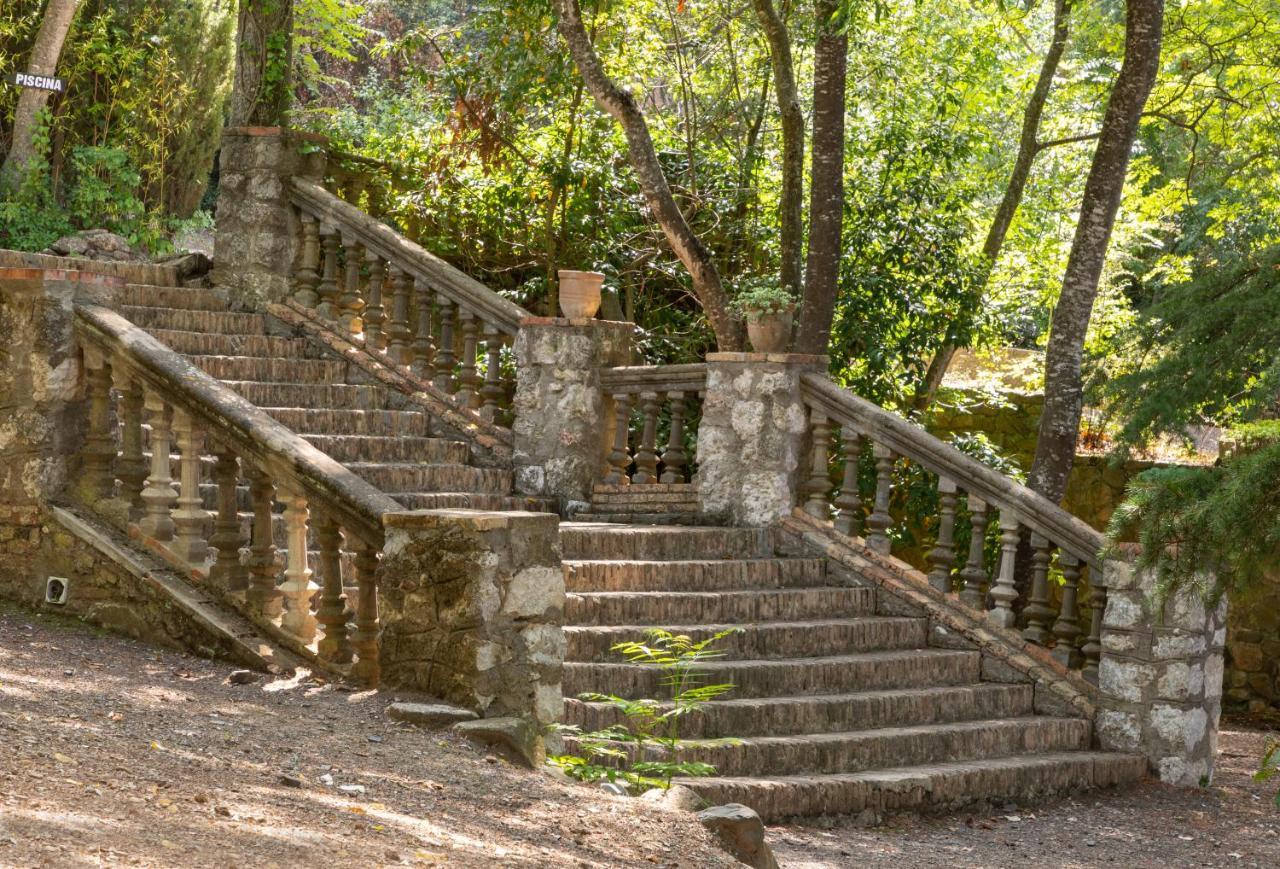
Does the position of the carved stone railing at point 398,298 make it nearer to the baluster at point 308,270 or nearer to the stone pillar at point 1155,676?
the baluster at point 308,270

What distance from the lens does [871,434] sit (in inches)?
356

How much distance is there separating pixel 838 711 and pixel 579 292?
3.27 m

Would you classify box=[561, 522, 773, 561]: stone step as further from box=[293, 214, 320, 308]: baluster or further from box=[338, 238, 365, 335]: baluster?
box=[293, 214, 320, 308]: baluster

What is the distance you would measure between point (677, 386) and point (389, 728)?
13.6ft

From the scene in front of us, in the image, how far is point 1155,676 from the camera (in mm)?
8391

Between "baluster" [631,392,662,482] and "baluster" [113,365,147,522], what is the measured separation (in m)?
3.21

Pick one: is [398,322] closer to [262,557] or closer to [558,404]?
[558,404]

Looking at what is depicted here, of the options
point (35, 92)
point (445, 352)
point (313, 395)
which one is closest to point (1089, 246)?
point (445, 352)

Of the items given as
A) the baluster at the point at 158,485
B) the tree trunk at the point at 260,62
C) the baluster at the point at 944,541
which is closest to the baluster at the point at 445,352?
the tree trunk at the point at 260,62

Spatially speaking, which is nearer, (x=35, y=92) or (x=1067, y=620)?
(x=1067, y=620)

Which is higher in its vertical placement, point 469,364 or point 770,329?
point 770,329

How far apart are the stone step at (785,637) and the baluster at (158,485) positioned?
6.42 feet

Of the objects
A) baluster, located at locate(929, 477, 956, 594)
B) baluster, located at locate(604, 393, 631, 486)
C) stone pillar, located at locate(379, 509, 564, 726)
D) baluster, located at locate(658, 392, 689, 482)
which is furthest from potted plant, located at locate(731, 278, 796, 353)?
stone pillar, located at locate(379, 509, 564, 726)

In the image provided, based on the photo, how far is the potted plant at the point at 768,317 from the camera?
9117 millimetres
